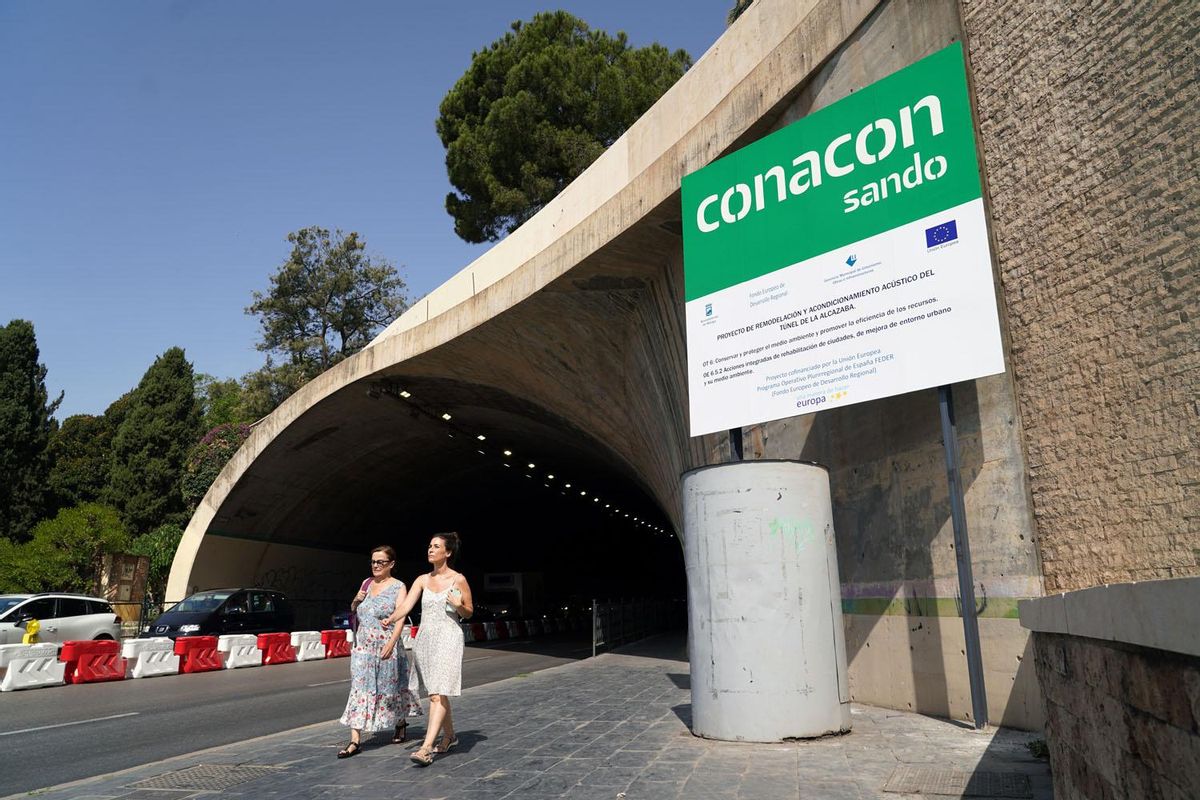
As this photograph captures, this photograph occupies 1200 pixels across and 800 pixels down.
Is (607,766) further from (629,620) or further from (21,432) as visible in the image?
(21,432)

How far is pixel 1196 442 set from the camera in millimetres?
6137

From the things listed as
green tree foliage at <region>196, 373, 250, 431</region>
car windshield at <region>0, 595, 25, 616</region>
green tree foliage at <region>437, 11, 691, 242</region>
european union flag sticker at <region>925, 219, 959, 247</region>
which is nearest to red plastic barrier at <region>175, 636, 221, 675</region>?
car windshield at <region>0, 595, 25, 616</region>

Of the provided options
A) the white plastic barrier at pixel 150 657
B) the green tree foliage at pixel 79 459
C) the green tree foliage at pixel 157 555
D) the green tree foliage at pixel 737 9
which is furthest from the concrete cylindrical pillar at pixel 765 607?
the green tree foliage at pixel 79 459

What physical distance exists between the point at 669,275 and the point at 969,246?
654cm

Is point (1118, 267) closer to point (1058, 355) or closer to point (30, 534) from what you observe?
point (1058, 355)

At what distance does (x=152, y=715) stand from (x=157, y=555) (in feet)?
87.6

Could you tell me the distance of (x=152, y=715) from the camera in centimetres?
1060

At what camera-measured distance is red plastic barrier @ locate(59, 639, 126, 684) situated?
49.6 ft

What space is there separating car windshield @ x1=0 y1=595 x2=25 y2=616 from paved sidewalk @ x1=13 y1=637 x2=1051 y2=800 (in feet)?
41.6

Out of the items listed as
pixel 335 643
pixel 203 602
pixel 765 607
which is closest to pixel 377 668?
pixel 765 607

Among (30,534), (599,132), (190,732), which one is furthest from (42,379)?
(190,732)

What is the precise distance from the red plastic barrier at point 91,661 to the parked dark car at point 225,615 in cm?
336

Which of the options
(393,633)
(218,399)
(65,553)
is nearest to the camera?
(393,633)

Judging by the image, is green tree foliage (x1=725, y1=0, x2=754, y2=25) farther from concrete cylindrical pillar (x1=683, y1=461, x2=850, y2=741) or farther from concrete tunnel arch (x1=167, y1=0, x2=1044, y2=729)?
concrete cylindrical pillar (x1=683, y1=461, x2=850, y2=741)
